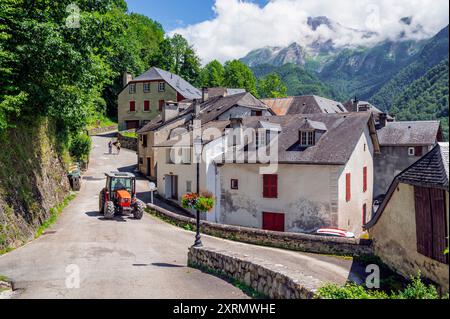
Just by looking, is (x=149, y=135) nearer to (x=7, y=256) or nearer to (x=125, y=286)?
(x=7, y=256)

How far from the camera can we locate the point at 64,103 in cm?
2017

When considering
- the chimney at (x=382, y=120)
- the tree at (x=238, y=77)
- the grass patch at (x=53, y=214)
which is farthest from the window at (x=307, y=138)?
the tree at (x=238, y=77)

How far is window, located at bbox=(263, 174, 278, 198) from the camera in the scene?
84.9ft

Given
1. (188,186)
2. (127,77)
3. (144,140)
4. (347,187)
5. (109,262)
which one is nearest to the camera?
(109,262)

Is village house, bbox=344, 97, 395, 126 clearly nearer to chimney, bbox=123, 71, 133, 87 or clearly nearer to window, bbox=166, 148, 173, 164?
window, bbox=166, 148, 173, 164

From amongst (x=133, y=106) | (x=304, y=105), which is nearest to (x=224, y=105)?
(x=304, y=105)

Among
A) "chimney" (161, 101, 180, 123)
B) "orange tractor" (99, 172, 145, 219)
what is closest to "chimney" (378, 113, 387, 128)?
"chimney" (161, 101, 180, 123)

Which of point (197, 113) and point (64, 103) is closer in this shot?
point (64, 103)

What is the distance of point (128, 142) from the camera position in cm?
5400

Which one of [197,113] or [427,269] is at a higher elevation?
[197,113]

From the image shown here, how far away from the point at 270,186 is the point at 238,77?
6254 cm

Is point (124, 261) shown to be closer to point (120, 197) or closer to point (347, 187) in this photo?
point (120, 197)

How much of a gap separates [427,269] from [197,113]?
101 ft
